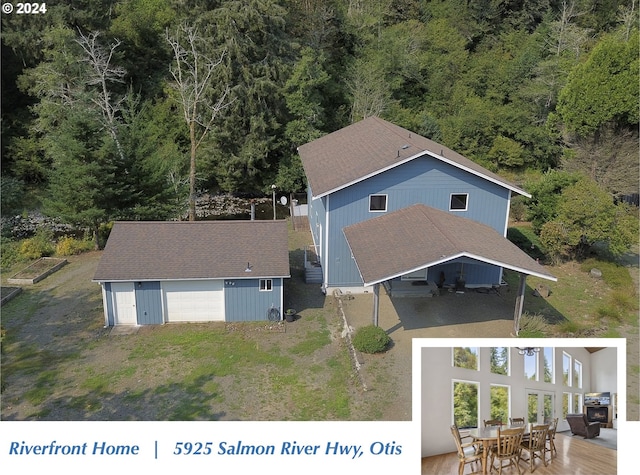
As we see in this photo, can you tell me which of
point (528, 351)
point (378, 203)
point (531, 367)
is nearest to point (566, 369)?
point (531, 367)

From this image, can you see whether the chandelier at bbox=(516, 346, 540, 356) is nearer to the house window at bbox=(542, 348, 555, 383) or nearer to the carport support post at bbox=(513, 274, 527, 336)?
the house window at bbox=(542, 348, 555, 383)

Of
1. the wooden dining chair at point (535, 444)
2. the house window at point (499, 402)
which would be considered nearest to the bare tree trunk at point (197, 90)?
the house window at point (499, 402)

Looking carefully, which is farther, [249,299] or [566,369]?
[249,299]

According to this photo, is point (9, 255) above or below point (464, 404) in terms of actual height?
above

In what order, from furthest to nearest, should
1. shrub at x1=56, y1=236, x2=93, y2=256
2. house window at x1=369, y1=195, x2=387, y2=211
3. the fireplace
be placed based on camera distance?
1. shrub at x1=56, y1=236, x2=93, y2=256
2. house window at x1=369, y1=195, x2=387, y2=211
3. the fireplace

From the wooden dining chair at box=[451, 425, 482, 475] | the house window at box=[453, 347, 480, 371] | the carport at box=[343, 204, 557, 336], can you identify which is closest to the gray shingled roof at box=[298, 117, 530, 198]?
the carport at box=[343, 204, 557, 336]

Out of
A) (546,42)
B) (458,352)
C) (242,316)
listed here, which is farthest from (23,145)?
(546,42)

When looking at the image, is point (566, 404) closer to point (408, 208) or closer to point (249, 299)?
point (408, 208)
